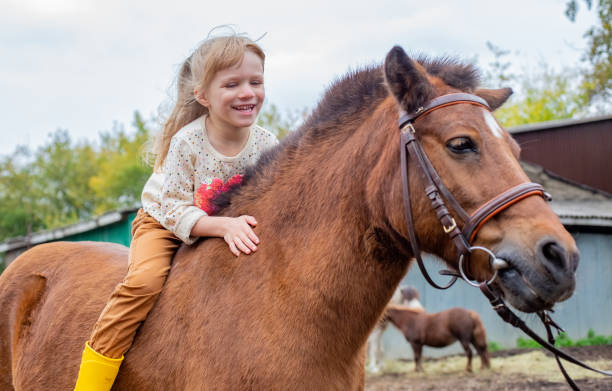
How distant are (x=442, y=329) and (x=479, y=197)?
10799mm

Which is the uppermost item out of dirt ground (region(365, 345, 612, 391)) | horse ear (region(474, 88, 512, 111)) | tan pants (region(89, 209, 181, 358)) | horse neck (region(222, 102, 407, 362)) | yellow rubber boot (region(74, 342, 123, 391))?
horse ear (region(474, 88, 512, 111))

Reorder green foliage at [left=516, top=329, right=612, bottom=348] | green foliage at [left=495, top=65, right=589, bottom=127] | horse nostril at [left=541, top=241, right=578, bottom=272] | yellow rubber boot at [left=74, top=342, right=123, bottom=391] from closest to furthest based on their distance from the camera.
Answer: horse nostril at [left=541, top=241, right=578, bottom=272]
yellow rubber boot at [left=74, top=342, right=123, bottom=391]
green foliage at [left=516, top=329, right=612, bottom=348]
green foliage at [left=495, top=65, right=589, bottom=127]

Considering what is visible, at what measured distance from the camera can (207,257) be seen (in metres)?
2.84

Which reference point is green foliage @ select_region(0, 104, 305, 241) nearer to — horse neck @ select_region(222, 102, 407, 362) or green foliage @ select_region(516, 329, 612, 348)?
green foliage @ select_region(516, 329, 612, 348)

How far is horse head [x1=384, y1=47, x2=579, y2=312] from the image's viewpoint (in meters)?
1.99

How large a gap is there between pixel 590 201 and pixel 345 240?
2029 cm

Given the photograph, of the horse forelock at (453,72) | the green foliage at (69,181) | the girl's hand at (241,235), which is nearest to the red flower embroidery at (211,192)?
the girl's hand at (241,235)

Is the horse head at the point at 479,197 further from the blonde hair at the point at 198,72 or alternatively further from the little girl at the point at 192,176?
the blonde hair at the point at 198,72

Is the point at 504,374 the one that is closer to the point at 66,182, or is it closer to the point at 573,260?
the point at 573,260

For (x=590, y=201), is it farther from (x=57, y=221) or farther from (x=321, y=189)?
(x=57, y=221)

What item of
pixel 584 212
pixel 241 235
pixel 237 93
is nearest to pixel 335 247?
pixel 241 235

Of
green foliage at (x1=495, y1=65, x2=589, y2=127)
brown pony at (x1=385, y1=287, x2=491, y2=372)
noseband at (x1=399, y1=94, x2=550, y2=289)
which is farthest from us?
green foliage at (x1=495, y1=65, x2=589, y2=127)

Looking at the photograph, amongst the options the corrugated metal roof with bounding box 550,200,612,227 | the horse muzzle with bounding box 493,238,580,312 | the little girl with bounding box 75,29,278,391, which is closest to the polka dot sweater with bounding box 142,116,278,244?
the little girl with bounding box 75,29,278,391

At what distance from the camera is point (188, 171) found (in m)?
3.11
